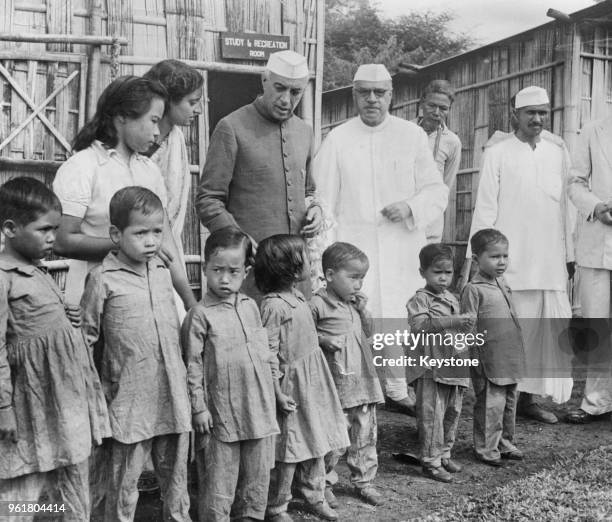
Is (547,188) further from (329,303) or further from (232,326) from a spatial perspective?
(232,326)

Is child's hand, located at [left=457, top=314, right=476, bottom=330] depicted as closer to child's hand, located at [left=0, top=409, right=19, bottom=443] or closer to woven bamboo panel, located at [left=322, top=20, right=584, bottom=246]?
child's hand, located at [left=0, top=409, right=19, bottom=443]

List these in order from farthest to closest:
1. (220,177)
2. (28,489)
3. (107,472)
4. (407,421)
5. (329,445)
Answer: (407,421), (220,177), (329,445), (107,472), (28,489)

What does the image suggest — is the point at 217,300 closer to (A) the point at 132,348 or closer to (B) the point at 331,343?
(A) the point at 132,348

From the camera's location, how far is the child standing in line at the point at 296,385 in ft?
11.5

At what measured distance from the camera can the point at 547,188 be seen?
553 centimetres

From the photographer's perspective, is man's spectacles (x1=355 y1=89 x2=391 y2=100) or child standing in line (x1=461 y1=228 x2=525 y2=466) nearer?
child standing in line (x1=461 y1=228 x2=525 y2=466)

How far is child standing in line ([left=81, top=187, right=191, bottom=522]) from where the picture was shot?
301 centimetres

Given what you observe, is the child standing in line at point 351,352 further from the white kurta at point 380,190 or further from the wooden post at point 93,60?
the wooden post at point 93,60

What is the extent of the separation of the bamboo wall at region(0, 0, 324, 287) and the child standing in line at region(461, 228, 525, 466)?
185 cm

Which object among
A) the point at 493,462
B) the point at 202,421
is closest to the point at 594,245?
the point at 493,462

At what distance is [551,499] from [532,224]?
83.3 inches

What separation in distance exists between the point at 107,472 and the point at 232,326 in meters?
0.71

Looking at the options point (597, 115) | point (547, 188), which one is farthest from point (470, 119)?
point (547, 188)

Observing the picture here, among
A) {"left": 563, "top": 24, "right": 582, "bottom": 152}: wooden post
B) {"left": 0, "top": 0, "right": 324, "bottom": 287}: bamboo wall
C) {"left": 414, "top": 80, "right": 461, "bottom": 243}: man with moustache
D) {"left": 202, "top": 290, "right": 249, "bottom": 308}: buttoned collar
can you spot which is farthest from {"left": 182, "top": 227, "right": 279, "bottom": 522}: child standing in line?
{"left": 563, "top": 24, "right": 582, "bottom": 152}: wooden post
